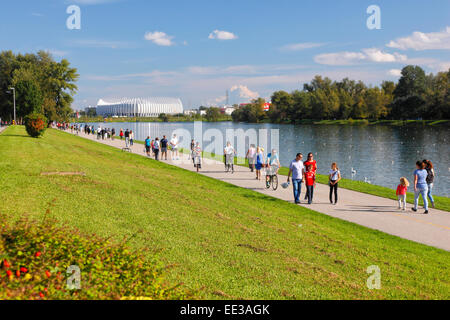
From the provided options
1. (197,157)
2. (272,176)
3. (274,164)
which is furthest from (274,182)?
(197,157)

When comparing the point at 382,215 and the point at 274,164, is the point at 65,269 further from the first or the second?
the point at 274,164

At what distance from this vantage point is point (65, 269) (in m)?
5.03

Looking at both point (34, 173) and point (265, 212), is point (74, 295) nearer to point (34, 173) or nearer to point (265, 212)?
point (265, 212)

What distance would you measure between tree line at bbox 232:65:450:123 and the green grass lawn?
300ft

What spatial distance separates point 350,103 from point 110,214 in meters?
123

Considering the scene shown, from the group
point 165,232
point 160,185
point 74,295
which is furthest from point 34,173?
point 74,295

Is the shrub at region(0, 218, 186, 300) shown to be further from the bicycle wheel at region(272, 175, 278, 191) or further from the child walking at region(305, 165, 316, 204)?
the bicycle wheel at region(272, 175, 278, 191)

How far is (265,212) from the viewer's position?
11.8 m

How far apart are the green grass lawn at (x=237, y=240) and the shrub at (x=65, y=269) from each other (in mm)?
790

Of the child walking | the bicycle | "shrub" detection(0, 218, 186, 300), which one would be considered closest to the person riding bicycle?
the bicycle

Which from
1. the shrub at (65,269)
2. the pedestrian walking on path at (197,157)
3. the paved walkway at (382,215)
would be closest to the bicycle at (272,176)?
the paved walkway at (382,215)

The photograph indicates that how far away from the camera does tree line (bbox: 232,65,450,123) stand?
95.9 metres

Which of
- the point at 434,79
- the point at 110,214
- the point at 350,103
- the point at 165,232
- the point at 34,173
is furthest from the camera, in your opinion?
the point at 350,103

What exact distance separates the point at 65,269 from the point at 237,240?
13.6 feet
